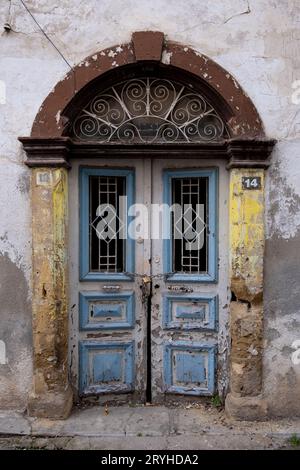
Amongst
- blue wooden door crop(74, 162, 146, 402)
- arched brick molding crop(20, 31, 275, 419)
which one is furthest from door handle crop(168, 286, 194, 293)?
arched brick molding crop(20, 31, 275, 419)

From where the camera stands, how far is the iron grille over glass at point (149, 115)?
161 inches

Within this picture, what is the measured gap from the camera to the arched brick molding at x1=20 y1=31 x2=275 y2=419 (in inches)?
151

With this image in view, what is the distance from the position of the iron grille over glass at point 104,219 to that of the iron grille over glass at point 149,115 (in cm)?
45

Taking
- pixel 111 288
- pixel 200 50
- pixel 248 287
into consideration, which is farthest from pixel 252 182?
pixel 111 288

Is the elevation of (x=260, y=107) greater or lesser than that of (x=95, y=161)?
greater

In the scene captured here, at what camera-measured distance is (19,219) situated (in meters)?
3.95

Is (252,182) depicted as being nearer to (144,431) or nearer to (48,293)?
(48,293)

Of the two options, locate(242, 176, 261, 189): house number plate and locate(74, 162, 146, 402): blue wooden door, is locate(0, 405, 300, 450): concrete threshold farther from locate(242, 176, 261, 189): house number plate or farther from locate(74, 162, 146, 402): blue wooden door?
locate(242, 176, 261, 189): house number plate

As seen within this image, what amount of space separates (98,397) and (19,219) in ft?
6.44

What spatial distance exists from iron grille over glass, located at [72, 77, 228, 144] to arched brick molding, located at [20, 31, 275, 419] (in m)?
0.17
